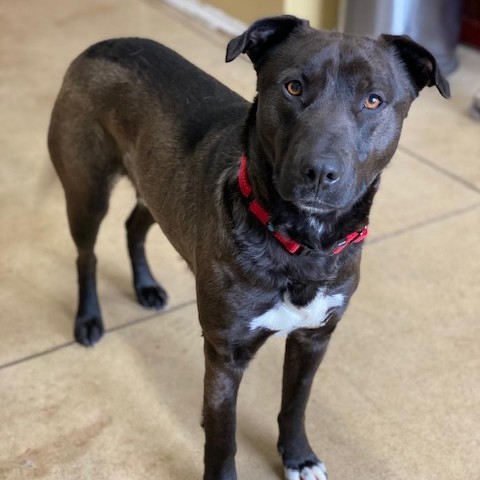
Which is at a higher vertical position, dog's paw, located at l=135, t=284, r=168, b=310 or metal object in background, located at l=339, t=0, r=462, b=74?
metal object in background, located at l=339, t=0, r=462, b=74

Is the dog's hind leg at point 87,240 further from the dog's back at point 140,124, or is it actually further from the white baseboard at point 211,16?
the white baseboard at point 211,16

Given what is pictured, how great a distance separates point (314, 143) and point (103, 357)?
1.30 m

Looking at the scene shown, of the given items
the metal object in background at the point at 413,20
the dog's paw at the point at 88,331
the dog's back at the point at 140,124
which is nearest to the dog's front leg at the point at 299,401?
the dog's back at the point at 140,124

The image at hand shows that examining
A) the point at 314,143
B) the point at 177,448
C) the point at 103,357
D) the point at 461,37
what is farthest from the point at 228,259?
the point at 461,37

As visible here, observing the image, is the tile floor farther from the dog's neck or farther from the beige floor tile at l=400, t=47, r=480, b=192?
the dog's neck

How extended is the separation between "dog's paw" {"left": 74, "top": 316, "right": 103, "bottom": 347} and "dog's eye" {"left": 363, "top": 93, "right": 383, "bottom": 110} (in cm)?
136

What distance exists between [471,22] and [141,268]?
3109 mm

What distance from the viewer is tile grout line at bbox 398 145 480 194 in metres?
3.41

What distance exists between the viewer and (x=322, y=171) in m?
1.47

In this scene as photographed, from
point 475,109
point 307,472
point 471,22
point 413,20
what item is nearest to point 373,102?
point 307,472

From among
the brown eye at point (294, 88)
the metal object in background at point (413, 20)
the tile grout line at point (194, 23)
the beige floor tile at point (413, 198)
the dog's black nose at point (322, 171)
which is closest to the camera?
the dog's black nose at point (322, 171)

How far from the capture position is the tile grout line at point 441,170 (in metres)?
3.41

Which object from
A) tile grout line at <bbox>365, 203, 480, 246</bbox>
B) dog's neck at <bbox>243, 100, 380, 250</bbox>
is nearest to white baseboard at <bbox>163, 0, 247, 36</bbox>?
tile grout line at <bbox>365, 203, 480, 246</bbox>

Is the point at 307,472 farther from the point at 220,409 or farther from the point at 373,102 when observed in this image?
the point at 373,102
